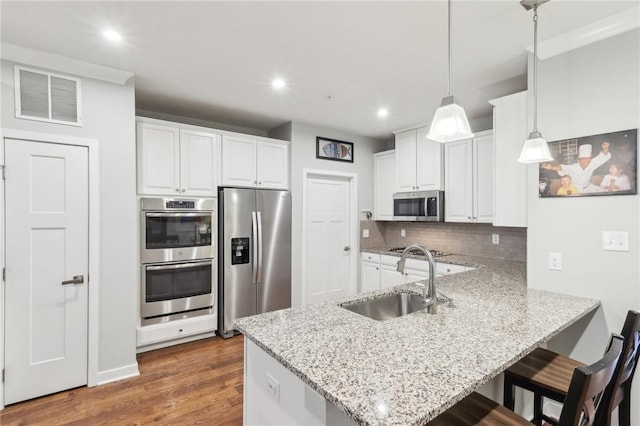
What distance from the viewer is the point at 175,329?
323 centimetres

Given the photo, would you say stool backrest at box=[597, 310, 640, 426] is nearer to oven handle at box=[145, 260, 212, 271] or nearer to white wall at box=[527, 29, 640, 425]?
white wall at box=[527, 29, 640, 425]

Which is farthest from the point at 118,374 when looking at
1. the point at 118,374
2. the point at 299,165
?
the point at 299,165

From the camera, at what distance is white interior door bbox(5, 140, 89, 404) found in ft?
7.48

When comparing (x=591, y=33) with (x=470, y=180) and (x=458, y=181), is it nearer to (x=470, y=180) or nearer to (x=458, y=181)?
(x=470, y=180)

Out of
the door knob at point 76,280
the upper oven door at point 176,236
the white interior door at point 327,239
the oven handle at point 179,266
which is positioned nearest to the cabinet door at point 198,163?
the upper oven door at point 176,236

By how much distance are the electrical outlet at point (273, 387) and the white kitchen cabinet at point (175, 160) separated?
2.41m

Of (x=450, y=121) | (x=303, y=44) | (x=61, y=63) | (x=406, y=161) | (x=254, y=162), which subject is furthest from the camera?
(x=406, y=161)

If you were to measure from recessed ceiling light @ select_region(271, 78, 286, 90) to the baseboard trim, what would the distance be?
2741mm

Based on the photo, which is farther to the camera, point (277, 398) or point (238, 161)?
point (238, 161)

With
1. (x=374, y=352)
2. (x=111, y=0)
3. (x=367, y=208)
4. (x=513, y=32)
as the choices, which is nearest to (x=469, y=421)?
(x=374, y=352)

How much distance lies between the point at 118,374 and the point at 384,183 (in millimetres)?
3819

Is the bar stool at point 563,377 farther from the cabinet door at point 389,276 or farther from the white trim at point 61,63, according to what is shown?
the white trim at point 61,63

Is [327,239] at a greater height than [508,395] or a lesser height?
greater

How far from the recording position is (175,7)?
1779 mm
